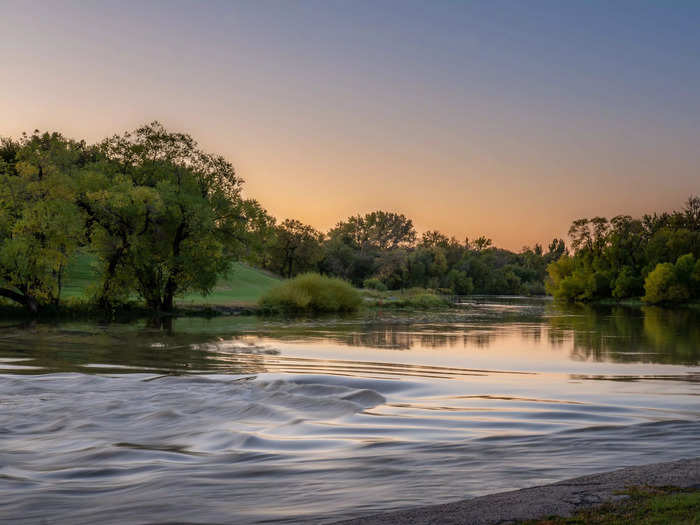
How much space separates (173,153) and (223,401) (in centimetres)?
2604

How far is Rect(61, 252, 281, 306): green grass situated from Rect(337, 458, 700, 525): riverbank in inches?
1113

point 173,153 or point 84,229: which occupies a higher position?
point 173,153

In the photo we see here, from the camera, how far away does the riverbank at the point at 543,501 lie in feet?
15.5

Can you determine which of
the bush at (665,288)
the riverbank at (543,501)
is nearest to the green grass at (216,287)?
the riverbank at (543,501)

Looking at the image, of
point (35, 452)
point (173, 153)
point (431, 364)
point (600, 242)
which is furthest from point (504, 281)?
point (35, 452)

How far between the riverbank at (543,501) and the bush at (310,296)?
33.1m

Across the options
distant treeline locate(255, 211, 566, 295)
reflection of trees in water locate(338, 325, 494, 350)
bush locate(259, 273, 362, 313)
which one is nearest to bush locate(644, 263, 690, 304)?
distant treeline locate(255, 211, 566, 295)

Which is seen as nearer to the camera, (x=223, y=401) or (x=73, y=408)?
(x=73, y=408)

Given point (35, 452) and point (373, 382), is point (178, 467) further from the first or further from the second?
point (373, 382)

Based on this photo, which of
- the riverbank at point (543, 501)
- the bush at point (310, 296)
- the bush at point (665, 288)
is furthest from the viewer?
the bush at point (665, 288)

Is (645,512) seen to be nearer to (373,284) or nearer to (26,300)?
(26,300)

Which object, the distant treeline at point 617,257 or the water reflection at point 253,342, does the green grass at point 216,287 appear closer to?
the water reflection at point 253,342

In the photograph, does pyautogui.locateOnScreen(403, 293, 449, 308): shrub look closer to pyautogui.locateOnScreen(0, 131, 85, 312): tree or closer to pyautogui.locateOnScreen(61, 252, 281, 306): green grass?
pyautogui.locateOnScreen(61, 252, 281, 306): green grass

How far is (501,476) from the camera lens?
20.5 feet
